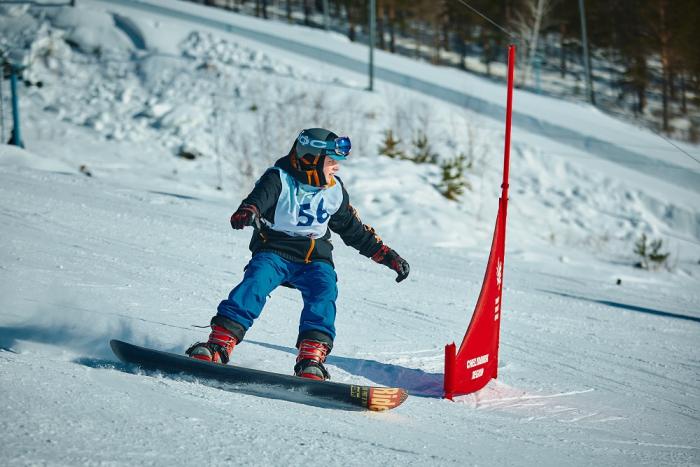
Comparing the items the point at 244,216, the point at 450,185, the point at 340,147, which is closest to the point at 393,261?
the point at 340,147

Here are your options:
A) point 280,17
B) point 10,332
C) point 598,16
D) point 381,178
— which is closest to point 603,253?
point 381,178

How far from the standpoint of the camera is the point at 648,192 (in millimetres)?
15859

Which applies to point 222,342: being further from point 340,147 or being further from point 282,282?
point 340,147

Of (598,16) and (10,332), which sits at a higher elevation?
(598,16)

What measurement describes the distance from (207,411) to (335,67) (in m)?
20.8

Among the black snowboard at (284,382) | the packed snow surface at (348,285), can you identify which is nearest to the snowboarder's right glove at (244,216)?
the black snowboard at (284,382)

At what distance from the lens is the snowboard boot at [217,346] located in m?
3.87

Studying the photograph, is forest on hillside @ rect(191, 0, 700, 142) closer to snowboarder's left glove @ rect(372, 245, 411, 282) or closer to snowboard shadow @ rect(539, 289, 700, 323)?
snowboard shadow @ rect(539, 289, 700, 323)

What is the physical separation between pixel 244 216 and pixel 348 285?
339cm

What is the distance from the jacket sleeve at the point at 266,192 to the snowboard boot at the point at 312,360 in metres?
0.76

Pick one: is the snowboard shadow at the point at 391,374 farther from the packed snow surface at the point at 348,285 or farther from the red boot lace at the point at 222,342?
the red boot lace at the point at 222,342

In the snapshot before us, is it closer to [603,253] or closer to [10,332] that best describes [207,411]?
[10,332]

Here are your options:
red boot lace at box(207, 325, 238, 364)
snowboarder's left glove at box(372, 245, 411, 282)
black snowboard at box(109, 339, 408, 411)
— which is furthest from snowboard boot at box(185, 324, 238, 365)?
snowboarder's left glove at box(372, 245, 411, 282)

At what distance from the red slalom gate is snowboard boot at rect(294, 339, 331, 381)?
0.69 m
